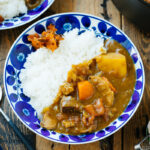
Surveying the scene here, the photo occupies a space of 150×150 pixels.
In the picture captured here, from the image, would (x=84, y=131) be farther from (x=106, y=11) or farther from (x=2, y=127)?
(x=106, y=11)

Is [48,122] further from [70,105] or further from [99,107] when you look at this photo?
[99,107]

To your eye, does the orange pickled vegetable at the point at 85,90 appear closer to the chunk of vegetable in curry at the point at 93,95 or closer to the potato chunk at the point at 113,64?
→ the chunk of vegetable in curry at the point at 93,95

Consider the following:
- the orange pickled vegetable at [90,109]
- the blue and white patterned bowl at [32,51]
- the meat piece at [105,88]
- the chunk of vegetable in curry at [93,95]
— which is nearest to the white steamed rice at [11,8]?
the blue and white patterned bowl at [32,51]

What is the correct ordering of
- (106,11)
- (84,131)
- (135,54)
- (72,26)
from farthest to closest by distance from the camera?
(106,11), (72,26), (135,54), (84,131)

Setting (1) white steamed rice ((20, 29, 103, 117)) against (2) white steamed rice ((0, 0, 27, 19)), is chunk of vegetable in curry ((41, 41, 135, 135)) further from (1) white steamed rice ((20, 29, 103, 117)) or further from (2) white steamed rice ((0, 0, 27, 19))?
(2) white steamed rice ((0, 0, 27, 19))

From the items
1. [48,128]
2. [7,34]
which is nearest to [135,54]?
[48,128]

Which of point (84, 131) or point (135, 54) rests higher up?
point (135, 54)

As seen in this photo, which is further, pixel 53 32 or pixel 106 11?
pixel 106 11

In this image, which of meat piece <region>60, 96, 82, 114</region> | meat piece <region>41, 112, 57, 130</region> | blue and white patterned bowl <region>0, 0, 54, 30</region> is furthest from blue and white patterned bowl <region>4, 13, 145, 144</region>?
meat piece <region>60, 96, 82, 114</region>

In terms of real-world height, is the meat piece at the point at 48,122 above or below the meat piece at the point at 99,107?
below
